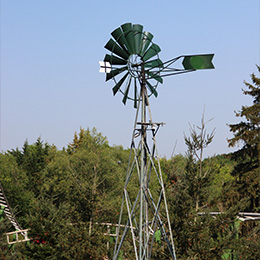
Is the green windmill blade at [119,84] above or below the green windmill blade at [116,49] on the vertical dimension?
below

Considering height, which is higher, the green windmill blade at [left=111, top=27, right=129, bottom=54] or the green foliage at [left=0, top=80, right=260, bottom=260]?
the green windmill blade at [left=111, top=27, right=129, bottom=54]

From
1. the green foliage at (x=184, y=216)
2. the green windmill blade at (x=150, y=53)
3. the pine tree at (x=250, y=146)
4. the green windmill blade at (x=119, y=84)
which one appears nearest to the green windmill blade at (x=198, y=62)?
the green windmill blade at (x=150, y=53)

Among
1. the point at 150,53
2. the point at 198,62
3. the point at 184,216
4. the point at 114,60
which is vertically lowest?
the point at 184,216

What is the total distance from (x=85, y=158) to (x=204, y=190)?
2455 centimetres

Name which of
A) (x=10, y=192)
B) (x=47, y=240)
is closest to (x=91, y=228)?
(x=47, y=240)

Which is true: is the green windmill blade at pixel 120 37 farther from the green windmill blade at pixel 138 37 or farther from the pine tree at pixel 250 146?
the pine tree at pixel 250 146

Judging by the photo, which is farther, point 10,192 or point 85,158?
point 85,158

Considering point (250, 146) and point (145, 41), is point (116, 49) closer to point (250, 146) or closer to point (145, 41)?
point (145, 41)

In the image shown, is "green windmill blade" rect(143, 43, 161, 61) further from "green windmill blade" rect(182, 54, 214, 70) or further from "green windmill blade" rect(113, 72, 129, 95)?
"green windmill blade" rect(182, 54, 214, 70)

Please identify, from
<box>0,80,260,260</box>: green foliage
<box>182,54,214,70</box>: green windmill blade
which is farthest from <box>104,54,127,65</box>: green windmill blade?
<box>0,80,260,260</box>: green foliage

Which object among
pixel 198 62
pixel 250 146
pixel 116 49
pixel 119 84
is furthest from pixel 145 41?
pixel 250 146

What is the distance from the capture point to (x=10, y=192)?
32.0 m

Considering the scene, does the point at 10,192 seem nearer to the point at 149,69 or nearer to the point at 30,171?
the point at 30,171

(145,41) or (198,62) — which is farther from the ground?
(145,41)
